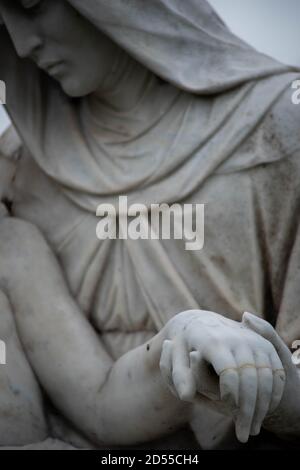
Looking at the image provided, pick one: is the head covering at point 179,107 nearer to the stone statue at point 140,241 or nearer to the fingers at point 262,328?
the stone statue at point 140,241

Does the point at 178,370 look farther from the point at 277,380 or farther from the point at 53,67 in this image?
the point at 53,67

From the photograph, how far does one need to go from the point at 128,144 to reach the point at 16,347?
69 centimetres

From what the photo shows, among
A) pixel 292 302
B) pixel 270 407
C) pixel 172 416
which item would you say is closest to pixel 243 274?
pixel 292 302

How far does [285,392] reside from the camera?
14.8ft

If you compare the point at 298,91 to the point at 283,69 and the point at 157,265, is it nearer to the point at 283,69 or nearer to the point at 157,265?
the point at 283,69

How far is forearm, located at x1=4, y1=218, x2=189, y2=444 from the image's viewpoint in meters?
4.70

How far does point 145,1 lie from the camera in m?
4.96
